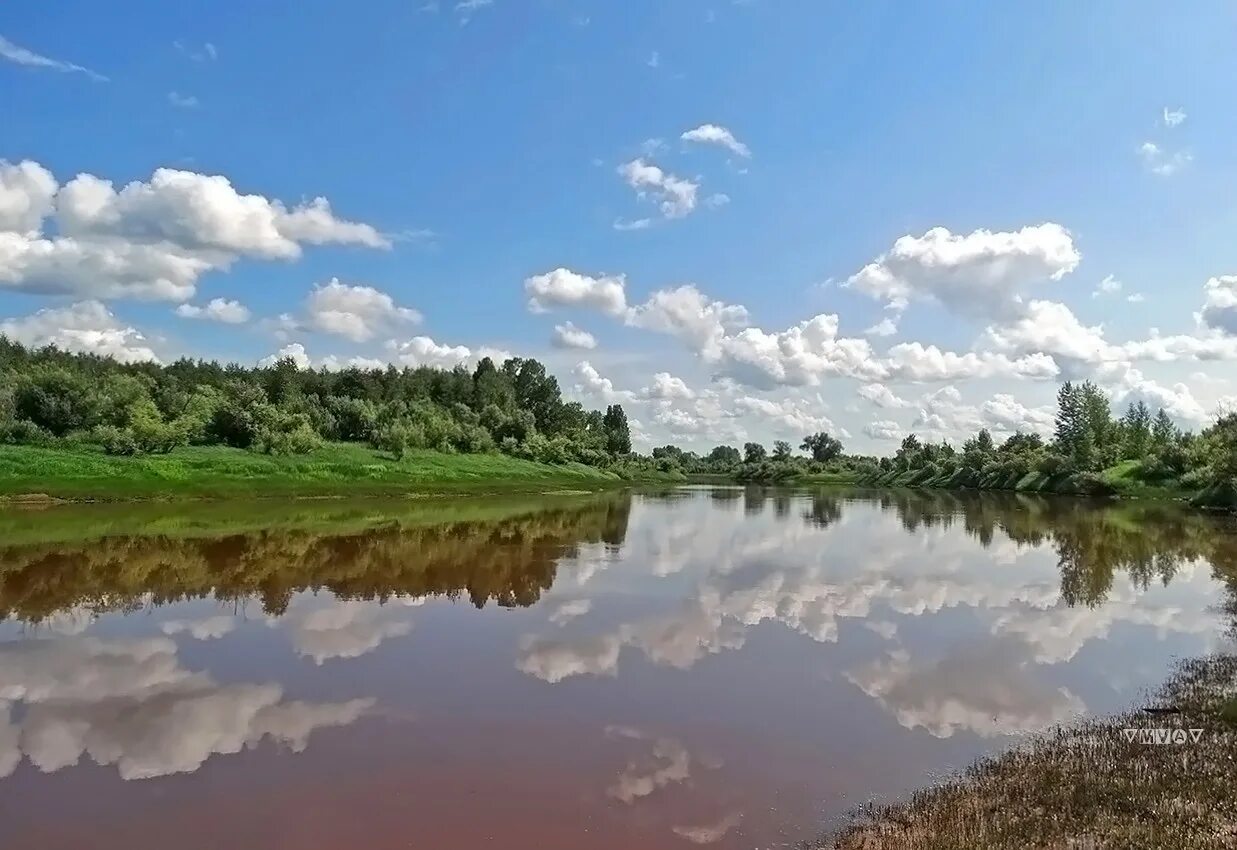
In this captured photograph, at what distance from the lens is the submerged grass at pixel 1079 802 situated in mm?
7797

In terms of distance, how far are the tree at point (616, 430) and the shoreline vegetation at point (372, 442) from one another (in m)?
0.65

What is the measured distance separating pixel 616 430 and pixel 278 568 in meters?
137

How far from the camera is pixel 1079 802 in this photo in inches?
340

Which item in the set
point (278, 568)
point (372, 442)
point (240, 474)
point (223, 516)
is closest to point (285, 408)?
point (372, 442)

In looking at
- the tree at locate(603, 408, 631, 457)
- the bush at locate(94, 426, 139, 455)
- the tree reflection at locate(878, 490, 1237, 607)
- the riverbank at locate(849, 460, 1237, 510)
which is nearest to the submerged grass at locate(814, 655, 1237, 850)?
the tree reflection at locate(878, 490, 1237, 607)

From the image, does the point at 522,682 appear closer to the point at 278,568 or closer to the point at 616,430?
the point at 278,568

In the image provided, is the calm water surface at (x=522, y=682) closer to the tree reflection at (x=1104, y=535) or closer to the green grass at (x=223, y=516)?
the tree reflection at (x=1104, y=535)

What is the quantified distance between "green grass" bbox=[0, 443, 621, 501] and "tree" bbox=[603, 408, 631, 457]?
60.3m

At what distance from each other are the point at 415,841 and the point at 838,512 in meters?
65.3

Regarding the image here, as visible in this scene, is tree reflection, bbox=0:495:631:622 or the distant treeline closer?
tree reflection, bbox=0:495:631:622

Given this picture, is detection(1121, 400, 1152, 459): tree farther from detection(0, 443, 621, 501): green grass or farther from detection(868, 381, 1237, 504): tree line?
detection(0, 443, 621, 501): green grass

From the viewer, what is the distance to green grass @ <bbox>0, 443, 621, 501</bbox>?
50.6m

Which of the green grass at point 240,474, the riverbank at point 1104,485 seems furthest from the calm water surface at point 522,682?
the riverbank at point 1104,485

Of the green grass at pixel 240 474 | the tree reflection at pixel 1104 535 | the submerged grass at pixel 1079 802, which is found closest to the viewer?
the submerged grass at pixel 1079 802
